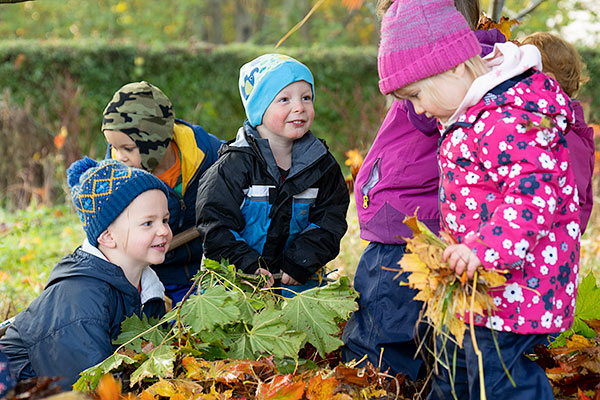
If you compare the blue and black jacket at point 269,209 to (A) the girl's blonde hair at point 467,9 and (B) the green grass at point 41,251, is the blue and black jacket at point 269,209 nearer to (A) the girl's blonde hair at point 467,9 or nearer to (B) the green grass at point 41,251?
(A) the girl's blonde hair at point 467,9

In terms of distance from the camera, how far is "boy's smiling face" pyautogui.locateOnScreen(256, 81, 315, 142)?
9.45 ft

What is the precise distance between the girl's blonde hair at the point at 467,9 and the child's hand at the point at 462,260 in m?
1.12

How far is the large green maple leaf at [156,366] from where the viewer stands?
7.50 ft

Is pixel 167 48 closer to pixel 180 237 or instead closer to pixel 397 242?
pixel 180 237

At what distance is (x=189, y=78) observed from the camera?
36.3ft

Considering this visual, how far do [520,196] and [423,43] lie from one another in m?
0.59

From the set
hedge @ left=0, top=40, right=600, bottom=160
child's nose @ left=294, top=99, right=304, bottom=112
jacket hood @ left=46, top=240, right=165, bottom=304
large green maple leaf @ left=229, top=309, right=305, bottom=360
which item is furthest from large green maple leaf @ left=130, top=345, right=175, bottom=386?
hedge @ left=0, top=40, right=600, bottom=160

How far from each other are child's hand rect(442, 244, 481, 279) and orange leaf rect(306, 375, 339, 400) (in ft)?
2.09

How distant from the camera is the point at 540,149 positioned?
73.0 inches

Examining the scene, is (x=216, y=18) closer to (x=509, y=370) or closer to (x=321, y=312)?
(x=321, y=312)

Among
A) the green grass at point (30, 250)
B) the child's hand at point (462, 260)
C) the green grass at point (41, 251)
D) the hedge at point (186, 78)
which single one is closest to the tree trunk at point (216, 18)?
the hedge at point (186, 78)

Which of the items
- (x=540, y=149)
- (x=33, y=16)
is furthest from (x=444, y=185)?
(x=33, y=16)

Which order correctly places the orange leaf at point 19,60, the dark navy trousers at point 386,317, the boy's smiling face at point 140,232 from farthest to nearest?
the orange leaf at point 19,60, the boy's smiling face at point 140,232, the dark navy trousers at point 386,317

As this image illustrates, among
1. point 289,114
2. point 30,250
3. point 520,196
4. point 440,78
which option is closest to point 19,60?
point 30,250
